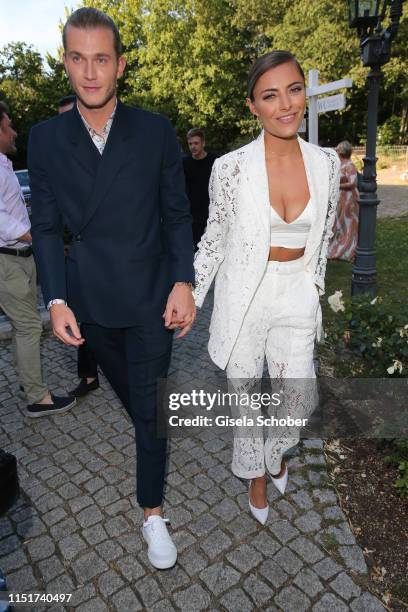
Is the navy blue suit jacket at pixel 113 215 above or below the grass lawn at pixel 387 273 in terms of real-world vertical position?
above

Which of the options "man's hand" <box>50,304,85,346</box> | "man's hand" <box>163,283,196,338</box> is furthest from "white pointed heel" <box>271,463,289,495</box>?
"man's hand" <box>50,304,85,346</box>

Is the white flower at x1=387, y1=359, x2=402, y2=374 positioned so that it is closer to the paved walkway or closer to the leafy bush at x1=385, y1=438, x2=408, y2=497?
the leafy bush at x1=385, y1=438, x2=408, y2=497

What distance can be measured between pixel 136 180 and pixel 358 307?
2.97 metres

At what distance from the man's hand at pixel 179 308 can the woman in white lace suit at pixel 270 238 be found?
0.30 metres

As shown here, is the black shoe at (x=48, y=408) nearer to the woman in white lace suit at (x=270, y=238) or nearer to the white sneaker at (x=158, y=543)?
the white sneaker at (x=158, y=543)

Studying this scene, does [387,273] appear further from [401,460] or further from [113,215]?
[113,215]

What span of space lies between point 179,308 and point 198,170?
15.7 feet

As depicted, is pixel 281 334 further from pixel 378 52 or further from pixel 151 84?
pixel 151 84

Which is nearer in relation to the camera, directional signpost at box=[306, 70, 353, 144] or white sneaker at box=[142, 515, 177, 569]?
white sneaker at box=[142, 515, 177, 569]

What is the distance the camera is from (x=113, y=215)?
7.26 feet

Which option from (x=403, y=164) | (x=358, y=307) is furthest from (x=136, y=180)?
(x=403, y=164)

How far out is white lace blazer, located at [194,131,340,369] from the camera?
8.11ft

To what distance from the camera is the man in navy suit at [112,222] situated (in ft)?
7.07

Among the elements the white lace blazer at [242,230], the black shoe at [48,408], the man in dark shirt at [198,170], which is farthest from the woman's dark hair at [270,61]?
the man in dark shirt at [198,170]
